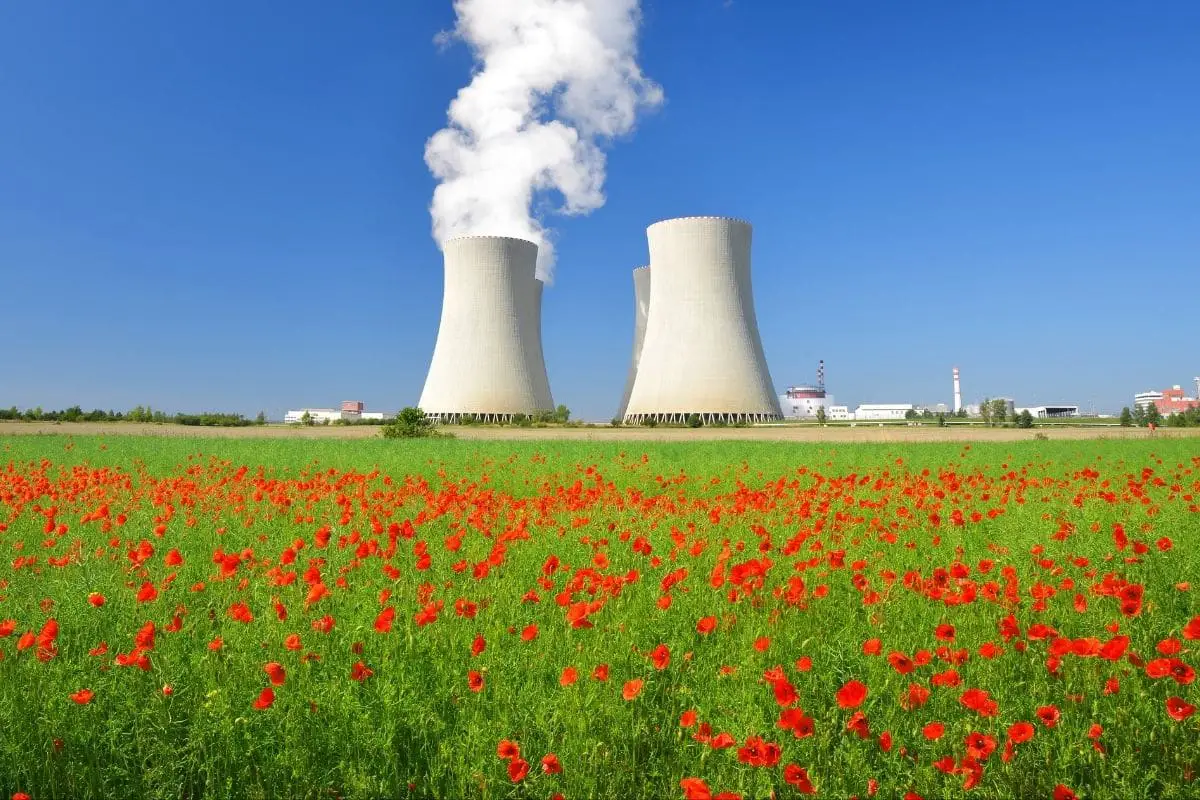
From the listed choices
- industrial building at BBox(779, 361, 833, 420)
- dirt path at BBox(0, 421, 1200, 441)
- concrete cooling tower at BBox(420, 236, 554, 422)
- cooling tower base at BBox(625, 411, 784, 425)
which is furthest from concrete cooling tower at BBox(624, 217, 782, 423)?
industrial building at BBox(779, 361, 833, 420)

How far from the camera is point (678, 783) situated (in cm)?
194

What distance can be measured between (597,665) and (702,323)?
24887mm

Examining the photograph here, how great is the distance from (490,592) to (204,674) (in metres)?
1.27

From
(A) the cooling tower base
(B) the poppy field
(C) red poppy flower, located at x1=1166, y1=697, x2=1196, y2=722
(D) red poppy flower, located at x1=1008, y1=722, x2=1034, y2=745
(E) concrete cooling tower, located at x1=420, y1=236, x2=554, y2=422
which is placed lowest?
(B) the poppy field

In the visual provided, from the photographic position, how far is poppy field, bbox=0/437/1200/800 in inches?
77.5

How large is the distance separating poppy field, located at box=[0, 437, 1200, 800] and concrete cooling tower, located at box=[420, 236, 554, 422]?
76.8 feet

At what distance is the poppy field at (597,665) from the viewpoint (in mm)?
1969

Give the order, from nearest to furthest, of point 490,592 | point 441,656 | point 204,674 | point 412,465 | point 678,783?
point 678,783
point 204,674
point 441,656
point 490,592
point 412,465

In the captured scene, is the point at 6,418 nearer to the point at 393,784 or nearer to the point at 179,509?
the point at 179,509

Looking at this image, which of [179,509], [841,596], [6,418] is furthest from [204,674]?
[6,418]

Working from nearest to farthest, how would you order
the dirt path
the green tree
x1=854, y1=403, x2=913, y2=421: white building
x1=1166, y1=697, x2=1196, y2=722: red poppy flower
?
x1=1166, y1=697, x2=1196, y2=722: red poppy flower < the dirt path < the green tree < x1=854, y1=403, x2=913, y2=421: white building

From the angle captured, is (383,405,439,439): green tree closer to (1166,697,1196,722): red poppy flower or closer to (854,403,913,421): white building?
(1166,697,1196,722): red poppy flower

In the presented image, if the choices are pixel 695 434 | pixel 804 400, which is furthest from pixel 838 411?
pixel 695 434

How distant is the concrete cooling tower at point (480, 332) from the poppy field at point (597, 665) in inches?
922
